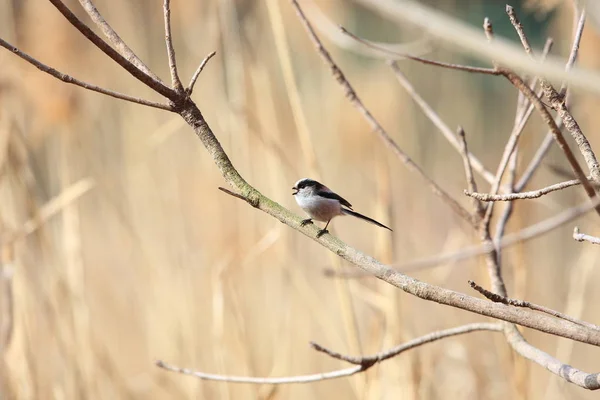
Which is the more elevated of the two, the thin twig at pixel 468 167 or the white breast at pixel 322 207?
the white breast at pixel 322 207

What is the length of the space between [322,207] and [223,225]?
525 millimetres

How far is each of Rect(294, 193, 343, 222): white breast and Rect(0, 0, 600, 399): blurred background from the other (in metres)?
0.11

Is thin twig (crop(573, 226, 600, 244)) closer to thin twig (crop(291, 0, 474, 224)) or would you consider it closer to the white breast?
thin twig (crop(291, 0, 474, 224))

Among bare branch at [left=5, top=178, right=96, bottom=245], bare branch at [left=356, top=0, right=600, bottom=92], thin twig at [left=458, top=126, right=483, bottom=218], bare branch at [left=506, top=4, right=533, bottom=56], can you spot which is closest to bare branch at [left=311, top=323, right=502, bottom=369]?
thin twig at [left=458, top=126, right=483, bottom=218]

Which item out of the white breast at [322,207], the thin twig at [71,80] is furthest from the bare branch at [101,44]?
the white breast at [322,207]

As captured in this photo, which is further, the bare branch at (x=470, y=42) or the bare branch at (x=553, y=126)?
the bare branch at (x=553, y=126)

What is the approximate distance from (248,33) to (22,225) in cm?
46

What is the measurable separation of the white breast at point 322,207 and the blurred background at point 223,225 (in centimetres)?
11

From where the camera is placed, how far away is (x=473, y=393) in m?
1.19

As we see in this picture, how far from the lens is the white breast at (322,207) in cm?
71

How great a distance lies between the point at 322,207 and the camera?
0.71 meters

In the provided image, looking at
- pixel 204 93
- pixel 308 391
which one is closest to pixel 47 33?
pixel 204 93

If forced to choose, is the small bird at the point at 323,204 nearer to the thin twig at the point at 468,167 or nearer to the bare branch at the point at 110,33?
the thin twig at the point at 468,167

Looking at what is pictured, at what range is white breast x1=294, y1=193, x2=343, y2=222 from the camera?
71 cm
